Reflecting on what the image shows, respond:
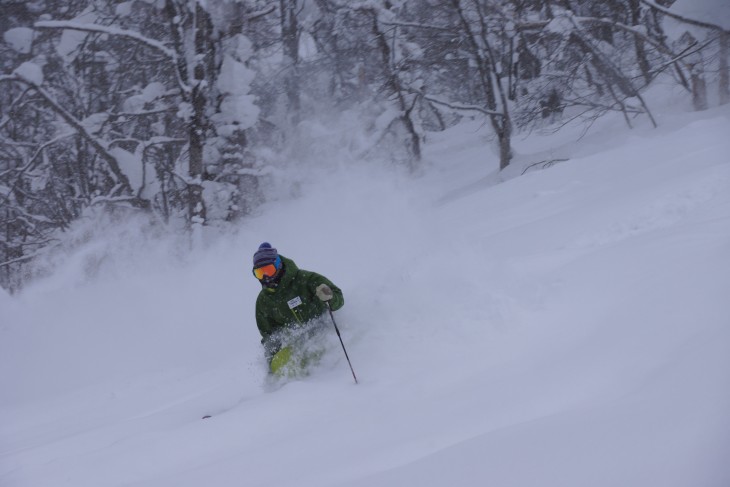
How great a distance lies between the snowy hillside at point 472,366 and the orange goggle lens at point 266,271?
0.90 metres

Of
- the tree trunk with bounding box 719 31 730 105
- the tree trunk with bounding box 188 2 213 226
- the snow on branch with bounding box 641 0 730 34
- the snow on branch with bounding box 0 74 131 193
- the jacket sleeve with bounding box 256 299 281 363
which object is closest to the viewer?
the jacket sleeve with bounding box 256 299 281 363

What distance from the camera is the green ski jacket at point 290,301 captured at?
5.82 meters

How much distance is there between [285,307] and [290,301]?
0.13m

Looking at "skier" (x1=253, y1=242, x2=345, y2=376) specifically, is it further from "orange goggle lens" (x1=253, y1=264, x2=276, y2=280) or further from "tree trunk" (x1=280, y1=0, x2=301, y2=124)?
"tree trunk" (x1=280, y1=0, x2=301, y2=124)

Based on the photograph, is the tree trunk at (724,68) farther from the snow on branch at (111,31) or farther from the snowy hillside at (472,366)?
the snow on branch at (111,31)

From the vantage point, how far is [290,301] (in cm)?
580

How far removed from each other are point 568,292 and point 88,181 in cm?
1798

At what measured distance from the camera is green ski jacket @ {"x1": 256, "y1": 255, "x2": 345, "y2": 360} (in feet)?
19.1

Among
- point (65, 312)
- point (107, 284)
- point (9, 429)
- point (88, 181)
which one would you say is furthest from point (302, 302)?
point (88, 181)

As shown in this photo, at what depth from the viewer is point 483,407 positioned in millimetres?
3508

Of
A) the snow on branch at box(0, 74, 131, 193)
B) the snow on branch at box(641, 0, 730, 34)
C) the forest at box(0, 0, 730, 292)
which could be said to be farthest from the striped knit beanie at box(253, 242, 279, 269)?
the snow on branch at box(641, 0, 730, 34)

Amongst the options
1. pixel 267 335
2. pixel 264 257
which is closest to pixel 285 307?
pixel 267 335

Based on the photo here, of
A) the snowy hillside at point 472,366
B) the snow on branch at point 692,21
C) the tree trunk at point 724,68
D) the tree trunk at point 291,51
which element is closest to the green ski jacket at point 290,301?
the snowy hillside at point 472,366

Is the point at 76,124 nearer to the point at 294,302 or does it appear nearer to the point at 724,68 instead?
the point at 294,302
